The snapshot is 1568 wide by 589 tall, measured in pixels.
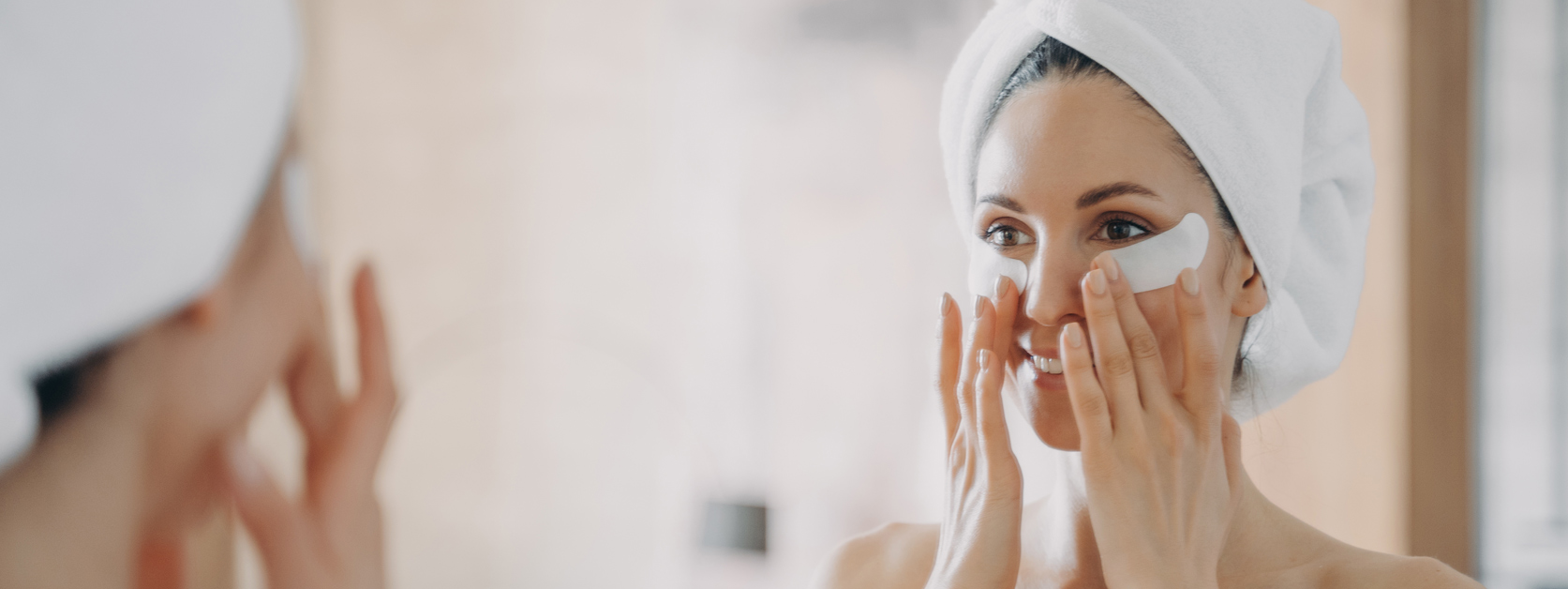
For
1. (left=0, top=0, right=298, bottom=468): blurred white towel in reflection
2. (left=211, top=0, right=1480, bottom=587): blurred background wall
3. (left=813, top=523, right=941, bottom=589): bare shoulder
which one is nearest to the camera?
(left=0, top=0, right=298, bottom=468): blurred white towel in reflection

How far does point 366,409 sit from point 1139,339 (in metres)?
0.48

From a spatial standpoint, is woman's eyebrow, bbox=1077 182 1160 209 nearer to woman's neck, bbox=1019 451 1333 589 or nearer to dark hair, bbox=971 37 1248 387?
dark hair, bbox=971 37 1248 387

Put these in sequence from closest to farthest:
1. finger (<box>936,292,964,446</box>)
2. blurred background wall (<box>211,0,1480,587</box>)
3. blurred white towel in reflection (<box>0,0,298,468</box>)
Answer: blurred white towel in reflection (<box>0,0,298,468</box>) < finger (<box>936,292,964,446</box>) < blurred background wall (<box>211,0,1480,587</box>)

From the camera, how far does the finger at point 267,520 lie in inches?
10.9

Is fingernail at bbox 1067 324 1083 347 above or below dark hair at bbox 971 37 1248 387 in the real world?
below

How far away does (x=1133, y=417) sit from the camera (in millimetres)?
560

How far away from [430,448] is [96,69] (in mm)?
353

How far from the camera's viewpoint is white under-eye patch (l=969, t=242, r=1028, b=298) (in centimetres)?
63

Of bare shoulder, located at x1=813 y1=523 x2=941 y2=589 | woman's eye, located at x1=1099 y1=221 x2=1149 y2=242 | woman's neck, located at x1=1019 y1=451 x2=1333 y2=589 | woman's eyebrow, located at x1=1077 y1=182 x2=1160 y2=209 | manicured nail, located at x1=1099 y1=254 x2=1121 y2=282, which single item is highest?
woman's eyebrow, located at x1=1077 y1=182 x2=1160 y2=209

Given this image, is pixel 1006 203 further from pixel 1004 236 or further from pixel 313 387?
pixel 313 387

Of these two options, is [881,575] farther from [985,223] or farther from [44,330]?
[44,330]

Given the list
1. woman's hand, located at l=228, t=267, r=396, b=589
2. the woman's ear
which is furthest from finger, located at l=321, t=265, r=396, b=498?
the woman's ear

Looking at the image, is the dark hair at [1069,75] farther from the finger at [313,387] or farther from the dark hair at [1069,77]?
the finger at [313,387]

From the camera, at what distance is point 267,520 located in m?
0.28
